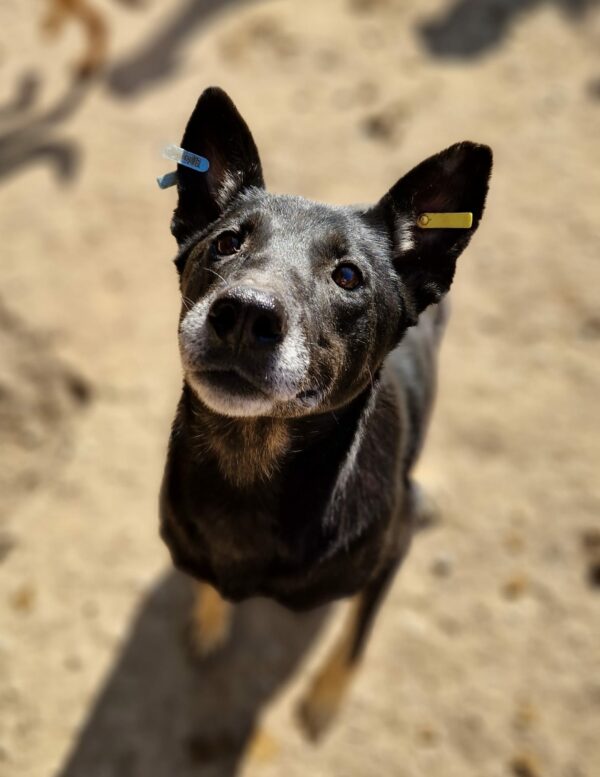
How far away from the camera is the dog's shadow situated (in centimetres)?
362

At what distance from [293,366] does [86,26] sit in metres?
5.42

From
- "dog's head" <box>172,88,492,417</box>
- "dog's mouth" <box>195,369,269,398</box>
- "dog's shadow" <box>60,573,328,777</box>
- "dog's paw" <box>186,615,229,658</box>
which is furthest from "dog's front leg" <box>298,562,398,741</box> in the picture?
"dog's mouth" <box>195,369,269,398</box>

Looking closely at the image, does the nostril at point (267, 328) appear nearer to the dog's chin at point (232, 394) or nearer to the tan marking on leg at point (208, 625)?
the dog's chin at point (232, 394)

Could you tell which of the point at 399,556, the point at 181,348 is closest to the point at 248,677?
the point at 399,556

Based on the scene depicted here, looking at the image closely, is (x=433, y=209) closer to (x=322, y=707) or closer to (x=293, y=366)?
(x=293, y=366)

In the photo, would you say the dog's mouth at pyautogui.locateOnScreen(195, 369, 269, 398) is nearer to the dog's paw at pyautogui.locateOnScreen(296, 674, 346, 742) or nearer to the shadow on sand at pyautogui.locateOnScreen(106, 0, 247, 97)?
the dog's paw at pyautogui.locateOnScreen(296, 674, 346, 742)

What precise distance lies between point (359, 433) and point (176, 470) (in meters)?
0.76

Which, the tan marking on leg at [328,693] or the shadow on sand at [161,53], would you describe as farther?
the shadow on sand at [161,53]

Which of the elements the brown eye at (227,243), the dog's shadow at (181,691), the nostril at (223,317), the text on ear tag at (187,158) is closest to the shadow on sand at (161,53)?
the text on ear tag at (187,158)

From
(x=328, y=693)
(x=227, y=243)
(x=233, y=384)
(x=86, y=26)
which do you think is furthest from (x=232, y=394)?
(x=86, y=26)

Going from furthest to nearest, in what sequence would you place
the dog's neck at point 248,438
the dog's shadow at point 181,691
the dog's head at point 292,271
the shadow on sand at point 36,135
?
the shadow on sand at point 36,135, the dog's shadow at point 181,691, the dog's neck at point 248,438, the dog's head at point 292,271

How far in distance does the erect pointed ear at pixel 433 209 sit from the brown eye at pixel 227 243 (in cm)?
58

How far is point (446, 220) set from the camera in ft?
8.74

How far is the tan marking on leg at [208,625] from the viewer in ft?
12.7
